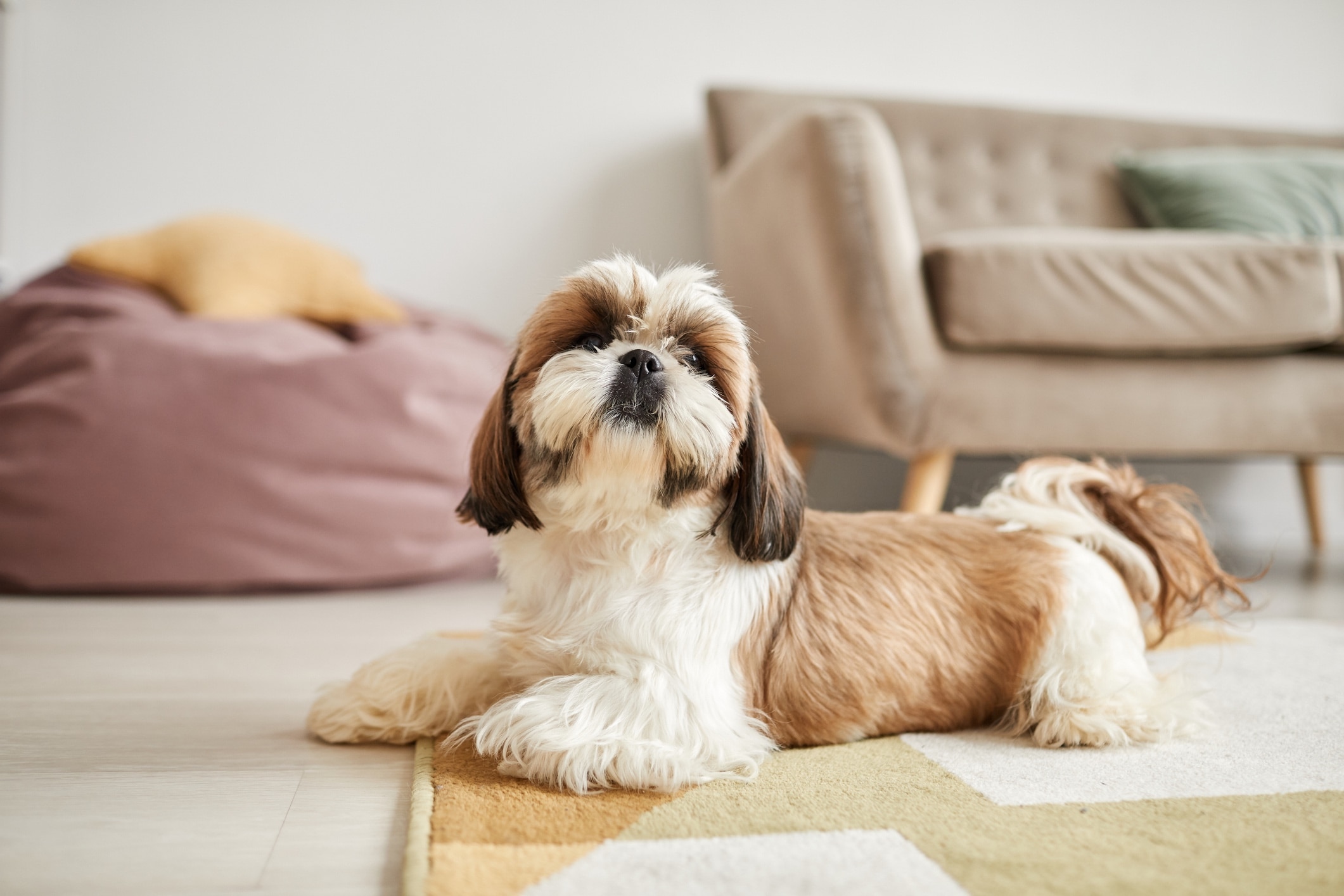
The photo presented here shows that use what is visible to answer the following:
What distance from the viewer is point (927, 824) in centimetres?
99

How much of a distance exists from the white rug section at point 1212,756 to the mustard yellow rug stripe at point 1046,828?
4 cm

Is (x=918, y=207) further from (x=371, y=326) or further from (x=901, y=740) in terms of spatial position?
(x=901, y=740)

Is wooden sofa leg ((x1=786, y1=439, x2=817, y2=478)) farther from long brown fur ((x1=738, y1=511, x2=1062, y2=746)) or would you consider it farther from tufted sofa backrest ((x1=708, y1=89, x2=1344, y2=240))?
long brown fur ((x1=738, y1=511, x2=1062, y2=746))

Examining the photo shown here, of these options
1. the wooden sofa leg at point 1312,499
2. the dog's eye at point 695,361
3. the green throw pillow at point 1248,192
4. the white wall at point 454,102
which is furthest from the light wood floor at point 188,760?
the wooden sofa leg at point 1312,499

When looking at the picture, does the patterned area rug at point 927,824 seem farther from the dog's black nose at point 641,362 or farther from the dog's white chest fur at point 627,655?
the dog's black nose at point 641,362

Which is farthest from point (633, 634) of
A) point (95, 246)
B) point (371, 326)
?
point (95, 246)

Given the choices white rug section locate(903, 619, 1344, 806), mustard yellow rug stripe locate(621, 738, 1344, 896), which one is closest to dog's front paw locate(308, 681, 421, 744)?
mustard yellow rug stripe locate(621, 738, 1344, 896)

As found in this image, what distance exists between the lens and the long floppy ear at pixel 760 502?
120cm

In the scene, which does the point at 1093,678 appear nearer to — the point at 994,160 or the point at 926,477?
the point at 926,477

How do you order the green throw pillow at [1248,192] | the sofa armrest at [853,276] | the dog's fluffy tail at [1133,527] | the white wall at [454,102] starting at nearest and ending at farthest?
1. the dog's fluffy tail at [1133,527]
2. the sofa armrest at [853,276]
3. the green throw pillow at [1248,192]
4. the white wall at [454,102]

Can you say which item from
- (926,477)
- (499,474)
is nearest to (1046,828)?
(499,474)

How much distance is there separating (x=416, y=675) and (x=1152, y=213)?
10.2ft

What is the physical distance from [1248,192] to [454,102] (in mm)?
2783

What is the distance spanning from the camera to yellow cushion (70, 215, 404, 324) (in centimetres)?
267
